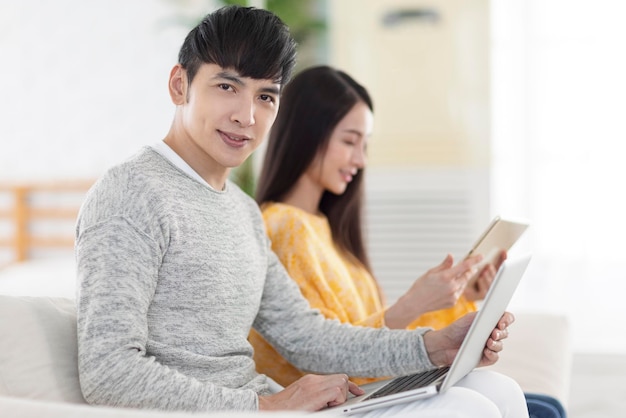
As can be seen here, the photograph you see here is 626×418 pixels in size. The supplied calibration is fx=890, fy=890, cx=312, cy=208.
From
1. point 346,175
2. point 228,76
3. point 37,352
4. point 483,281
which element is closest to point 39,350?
point 37,352

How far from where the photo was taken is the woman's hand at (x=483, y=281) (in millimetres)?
2213

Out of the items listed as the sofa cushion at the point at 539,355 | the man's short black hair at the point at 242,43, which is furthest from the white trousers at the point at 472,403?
the man's short black hair at the point at 242,43

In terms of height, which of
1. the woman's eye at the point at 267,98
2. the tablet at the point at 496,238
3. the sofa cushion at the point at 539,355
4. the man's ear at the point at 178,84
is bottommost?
the sofa cushion at the point at 539,355

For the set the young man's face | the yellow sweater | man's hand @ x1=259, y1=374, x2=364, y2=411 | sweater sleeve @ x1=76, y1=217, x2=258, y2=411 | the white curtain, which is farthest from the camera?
the white curtain

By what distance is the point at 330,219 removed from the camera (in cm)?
231

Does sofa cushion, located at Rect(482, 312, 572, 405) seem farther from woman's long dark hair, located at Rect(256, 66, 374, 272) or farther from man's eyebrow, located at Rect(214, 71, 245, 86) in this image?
man's eyebrow, located at Rect(214, 71, 245, 86)

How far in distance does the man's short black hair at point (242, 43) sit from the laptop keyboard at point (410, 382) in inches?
22.7

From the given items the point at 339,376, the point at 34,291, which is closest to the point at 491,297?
the point at 339,376

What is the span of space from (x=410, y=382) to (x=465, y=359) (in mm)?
168

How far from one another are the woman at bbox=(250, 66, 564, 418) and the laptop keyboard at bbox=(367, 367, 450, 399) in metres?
0.33

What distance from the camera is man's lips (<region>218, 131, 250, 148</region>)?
1.55 m

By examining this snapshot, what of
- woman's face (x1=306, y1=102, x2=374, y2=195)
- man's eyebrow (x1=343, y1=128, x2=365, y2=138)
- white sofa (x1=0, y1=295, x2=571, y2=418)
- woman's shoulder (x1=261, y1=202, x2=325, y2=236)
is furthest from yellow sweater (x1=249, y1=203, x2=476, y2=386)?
white sofa (x1=0, y1=295, x2=571, y2=418)

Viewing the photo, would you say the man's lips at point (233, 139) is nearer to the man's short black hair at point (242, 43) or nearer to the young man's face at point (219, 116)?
the young man's face at point (219, 116)

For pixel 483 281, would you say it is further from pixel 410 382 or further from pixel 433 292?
pixel 410 382
